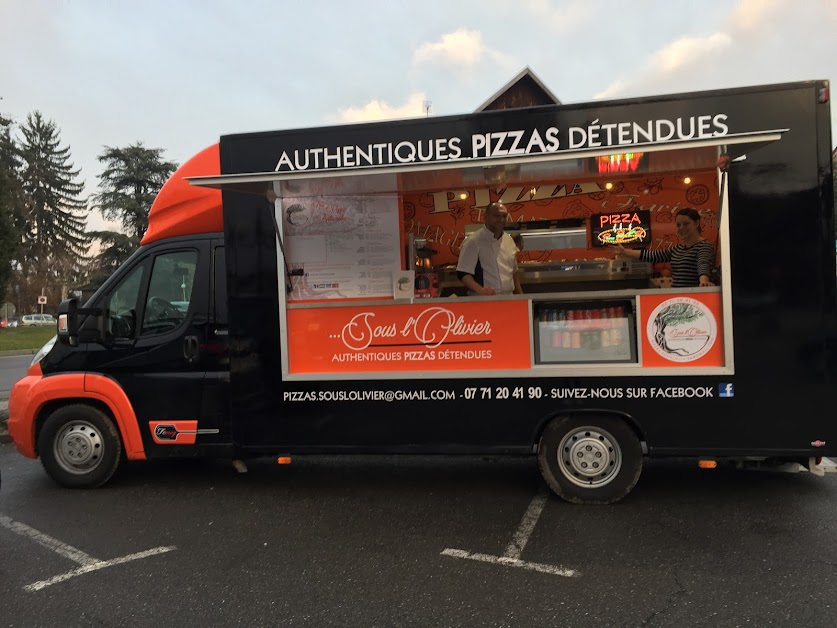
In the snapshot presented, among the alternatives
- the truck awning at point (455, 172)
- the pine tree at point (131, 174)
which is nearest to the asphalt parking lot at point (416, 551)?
the truck awning at point (455, 172)

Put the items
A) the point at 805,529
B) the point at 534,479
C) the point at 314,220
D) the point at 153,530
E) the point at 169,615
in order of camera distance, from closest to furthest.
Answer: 1. the point at 169,615
2. the point at 805,529
3. the point at 153,530
4. the point at 314,220
5. the point at 534,479

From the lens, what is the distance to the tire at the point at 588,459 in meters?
4.20

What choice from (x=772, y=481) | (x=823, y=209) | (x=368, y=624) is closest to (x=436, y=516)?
(x=368, y=624)

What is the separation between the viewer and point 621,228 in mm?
6023

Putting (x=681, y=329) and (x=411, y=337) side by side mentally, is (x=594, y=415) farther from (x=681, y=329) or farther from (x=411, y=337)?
(x=411, y=337)

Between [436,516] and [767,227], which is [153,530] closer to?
[436,516]

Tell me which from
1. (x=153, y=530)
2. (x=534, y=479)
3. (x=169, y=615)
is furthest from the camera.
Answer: (x=534, y=479)

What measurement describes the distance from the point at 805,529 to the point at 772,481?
3.28 feet

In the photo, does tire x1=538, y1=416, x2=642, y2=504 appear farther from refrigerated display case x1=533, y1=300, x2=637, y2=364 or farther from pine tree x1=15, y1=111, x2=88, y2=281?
pine tree x1=15, y1=111, x2=88, y2=281

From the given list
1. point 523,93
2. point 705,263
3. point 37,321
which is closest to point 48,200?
point 37,321

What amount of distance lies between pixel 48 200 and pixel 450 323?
65587 mm

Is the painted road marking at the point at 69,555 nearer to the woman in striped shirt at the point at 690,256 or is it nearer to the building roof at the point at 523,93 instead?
the woman in striped shirt at the point at 690,256

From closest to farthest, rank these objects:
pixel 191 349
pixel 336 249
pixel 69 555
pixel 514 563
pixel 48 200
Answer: pixel 514 563, pixel 69 555, pixel 336 249, pixel 191 349, pixel 48 200

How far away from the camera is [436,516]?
14.0 ft
